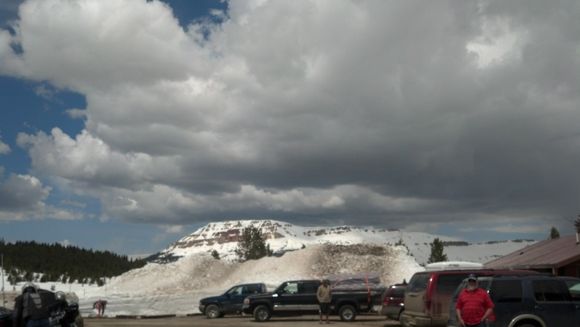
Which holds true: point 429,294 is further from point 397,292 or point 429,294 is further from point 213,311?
point 213,311

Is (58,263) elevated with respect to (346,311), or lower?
elevated

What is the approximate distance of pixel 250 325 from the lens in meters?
25.8

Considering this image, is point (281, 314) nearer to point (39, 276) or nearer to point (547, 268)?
point (547, 268)

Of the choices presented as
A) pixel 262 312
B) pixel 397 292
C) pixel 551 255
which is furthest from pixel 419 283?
pixel 551 255

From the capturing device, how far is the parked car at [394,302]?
903 inches

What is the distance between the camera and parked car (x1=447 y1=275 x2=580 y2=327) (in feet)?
48.1

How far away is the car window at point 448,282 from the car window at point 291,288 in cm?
1089

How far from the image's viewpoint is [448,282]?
18.8 m

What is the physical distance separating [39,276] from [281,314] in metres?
92.6

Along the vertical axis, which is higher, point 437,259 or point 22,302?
point 437,259

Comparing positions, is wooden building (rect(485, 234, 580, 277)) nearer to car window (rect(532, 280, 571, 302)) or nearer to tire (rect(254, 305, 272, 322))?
tire (rect(254, 305, 272, 322))

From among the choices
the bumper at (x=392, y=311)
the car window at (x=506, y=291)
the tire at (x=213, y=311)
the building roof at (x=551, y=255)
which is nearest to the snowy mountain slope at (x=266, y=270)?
the building roof at (x=551, y=255)

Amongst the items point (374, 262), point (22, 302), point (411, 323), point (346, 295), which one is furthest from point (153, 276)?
point (22, 302)

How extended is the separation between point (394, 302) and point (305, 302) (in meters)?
6.03
